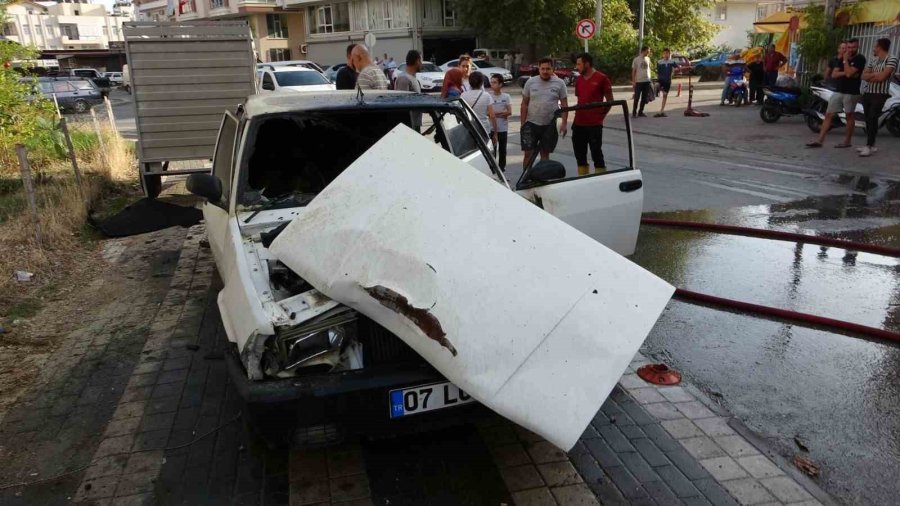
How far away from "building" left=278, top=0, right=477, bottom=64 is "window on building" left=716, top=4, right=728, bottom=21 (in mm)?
24769

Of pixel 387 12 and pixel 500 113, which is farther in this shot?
pixel 387 12

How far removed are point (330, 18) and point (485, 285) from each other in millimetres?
51850

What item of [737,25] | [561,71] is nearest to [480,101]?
[561,71]

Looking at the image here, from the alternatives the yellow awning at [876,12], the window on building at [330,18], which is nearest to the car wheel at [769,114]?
the yellow awning at [876,12]

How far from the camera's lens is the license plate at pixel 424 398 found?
2.93 m

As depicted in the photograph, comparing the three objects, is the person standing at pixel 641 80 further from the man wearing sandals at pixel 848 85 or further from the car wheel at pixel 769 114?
the man wearing sandals at pixel 848 85

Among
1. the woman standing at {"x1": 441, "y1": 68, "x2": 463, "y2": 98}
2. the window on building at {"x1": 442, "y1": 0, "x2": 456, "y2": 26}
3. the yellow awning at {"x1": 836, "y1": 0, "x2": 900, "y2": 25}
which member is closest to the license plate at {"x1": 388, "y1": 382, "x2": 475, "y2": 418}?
the woman standing at {"x1": 441, "y1": 68, "x2": 463, "y2": 98}

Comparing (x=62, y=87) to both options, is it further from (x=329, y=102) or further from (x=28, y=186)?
(x=329, y=102)

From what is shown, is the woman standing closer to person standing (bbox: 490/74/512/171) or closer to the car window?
person standing (bbox: 490/74/512/171)

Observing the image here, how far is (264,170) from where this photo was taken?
16.0 ft

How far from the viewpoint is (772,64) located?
62.1 ft

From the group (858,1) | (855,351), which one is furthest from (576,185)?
(858,1)

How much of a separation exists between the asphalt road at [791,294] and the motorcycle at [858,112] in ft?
4.07

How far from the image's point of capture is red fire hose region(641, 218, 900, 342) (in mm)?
4812
